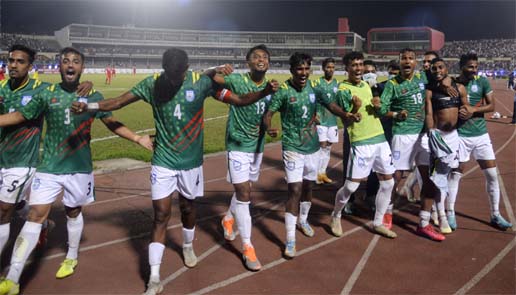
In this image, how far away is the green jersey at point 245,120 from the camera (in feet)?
16.5

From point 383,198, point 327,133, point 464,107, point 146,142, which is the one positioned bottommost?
point 383,198

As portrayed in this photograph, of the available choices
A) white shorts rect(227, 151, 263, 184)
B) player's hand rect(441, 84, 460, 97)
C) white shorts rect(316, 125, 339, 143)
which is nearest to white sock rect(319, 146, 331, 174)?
white shorts rect(316, 125, 339, 143)

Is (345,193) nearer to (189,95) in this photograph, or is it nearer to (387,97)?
(387,97)

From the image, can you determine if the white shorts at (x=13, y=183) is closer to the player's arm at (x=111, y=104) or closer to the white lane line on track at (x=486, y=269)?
the player's arm at (x=111, y=104)

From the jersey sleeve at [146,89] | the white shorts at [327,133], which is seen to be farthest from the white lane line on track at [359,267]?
the white shorts at [327,133]

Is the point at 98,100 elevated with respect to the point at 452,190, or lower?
elevated

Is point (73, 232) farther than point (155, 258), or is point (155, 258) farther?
point (73, 232)

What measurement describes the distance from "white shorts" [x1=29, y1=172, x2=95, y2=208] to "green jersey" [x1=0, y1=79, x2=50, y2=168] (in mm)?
357

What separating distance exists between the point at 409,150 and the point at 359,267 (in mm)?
2054

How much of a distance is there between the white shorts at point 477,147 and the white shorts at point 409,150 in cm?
67

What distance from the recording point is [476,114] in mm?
5930

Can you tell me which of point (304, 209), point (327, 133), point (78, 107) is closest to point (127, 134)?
point (78, 107)

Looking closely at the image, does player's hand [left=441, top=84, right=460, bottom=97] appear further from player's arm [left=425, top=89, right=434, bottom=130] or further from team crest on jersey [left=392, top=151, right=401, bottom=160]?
team crest on jersey [left=392, top=151, right=401, bottom=160]

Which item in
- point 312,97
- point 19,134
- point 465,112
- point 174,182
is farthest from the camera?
point 465,112
